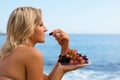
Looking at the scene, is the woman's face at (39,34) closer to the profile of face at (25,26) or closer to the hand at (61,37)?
the profile of face at (25,26)

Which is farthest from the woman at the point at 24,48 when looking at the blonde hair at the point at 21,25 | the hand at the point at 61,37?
the hand at the point at 61,37

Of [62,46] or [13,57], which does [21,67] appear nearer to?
[13,57]

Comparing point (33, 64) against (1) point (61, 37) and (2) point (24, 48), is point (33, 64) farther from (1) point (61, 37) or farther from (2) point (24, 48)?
(1) point (61, 37)

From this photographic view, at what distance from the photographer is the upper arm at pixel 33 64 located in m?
1.80

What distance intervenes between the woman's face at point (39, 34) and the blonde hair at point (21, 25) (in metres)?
0.03

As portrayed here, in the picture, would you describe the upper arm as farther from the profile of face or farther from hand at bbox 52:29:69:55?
hand at bbox 52:29:69:55

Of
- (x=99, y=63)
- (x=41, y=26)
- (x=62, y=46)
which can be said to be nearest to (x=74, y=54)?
(x=62, y=46)

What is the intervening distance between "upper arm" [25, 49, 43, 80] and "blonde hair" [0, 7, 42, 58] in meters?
0.08

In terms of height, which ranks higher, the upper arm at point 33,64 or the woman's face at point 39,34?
A: the woman's face at point 39,34

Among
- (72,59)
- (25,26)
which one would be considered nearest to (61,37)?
(72,59)

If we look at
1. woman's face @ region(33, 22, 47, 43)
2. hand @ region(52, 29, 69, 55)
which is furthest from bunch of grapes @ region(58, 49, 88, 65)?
woman's face @ region(33, 22, 47, 43)

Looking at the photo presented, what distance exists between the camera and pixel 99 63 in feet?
49.3

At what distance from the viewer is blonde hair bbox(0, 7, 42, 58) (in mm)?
1826

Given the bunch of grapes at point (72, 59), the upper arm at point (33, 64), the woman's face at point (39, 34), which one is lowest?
the bunch of grapes at point (72, 59)
